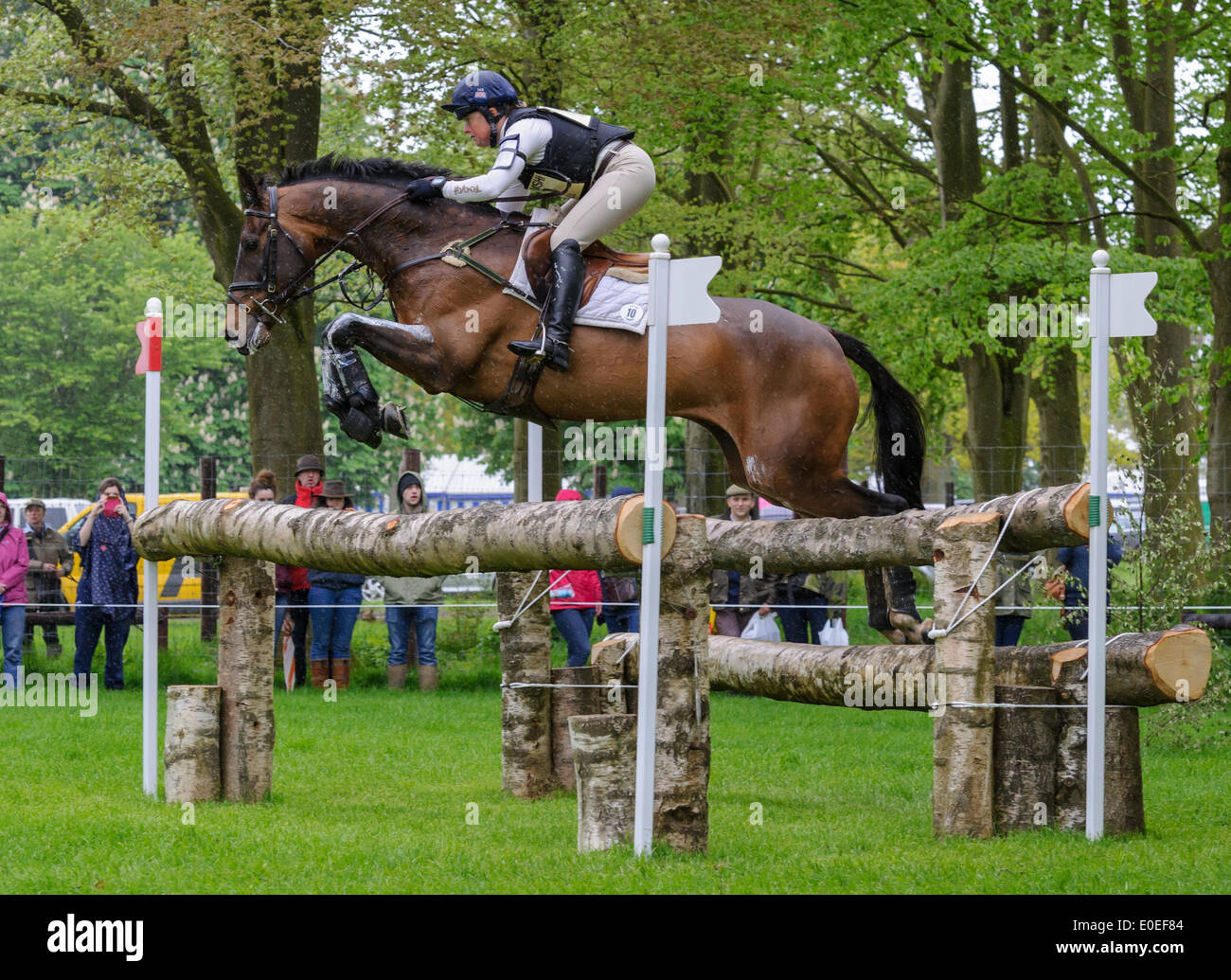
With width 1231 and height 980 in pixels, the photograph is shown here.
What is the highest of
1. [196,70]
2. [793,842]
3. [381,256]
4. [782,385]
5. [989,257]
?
[196,70]

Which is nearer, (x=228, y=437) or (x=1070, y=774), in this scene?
(x=1070, y=774)

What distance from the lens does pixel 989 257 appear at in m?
16.5

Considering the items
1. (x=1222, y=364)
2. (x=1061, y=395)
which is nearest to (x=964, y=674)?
(x=1222, y=364)

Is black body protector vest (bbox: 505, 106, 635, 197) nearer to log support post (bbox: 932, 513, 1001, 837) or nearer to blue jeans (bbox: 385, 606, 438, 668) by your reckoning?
log support post (bbox: 932, 513, 1001, 837)

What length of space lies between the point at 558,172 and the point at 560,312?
77 centimetres

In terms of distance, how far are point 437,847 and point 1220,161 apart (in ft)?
43.2

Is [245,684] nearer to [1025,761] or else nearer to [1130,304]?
[1025,761]

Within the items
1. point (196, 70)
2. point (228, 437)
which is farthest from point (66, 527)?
point (228, 437)

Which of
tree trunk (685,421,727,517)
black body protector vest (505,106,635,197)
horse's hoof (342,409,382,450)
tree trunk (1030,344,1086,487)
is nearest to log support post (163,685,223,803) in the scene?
horse's hoof (342,409,382,450)

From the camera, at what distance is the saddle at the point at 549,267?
716cm

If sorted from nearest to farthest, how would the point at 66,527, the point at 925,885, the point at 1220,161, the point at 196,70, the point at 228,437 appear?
1. the point at 925,885
2. the point at 196,70
3. the point at 1220,161
4. the point at 66,527
5. the point at 228,437

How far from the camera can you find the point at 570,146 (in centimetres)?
724

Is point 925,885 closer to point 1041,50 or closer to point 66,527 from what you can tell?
point 1041,50

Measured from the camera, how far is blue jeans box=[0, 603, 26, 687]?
12.8 meters
